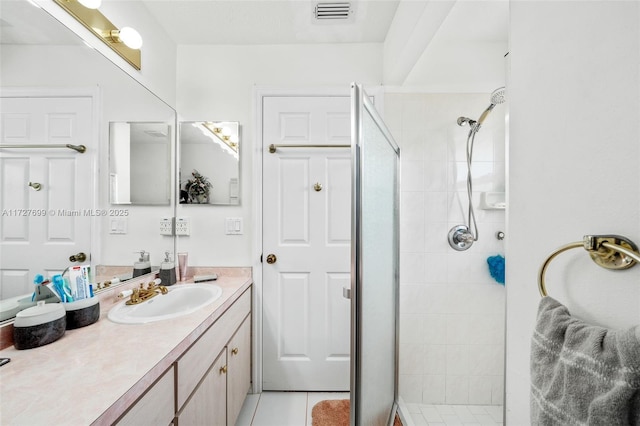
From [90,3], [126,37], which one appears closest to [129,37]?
[126,37]

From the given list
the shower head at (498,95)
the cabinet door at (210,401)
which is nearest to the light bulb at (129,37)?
the cabinet door at (210,401)

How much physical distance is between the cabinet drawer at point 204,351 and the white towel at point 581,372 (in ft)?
3.17

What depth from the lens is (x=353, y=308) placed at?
89cm

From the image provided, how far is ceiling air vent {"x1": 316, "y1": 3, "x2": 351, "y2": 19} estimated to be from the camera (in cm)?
148

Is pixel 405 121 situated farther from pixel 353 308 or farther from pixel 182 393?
pixel 182 393

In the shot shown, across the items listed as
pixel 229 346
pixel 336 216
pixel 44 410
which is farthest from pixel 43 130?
pixel 336 216

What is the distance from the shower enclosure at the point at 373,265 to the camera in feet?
2.81

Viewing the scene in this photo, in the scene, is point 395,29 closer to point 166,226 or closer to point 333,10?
point 333,10

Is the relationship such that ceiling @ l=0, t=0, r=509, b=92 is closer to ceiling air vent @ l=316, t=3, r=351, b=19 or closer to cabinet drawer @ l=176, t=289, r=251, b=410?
ceiling air vent @ l=316, t=3, r=351, b=19

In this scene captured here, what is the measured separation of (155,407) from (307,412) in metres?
1.16

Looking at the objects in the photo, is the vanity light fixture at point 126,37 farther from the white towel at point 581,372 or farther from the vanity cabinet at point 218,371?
the white towel at point 581,372

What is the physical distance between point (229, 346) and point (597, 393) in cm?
139

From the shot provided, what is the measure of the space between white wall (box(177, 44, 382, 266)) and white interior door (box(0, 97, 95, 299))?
747mm

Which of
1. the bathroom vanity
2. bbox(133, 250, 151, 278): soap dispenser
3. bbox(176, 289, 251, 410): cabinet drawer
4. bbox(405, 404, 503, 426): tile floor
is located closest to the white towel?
the bathroom vanity
